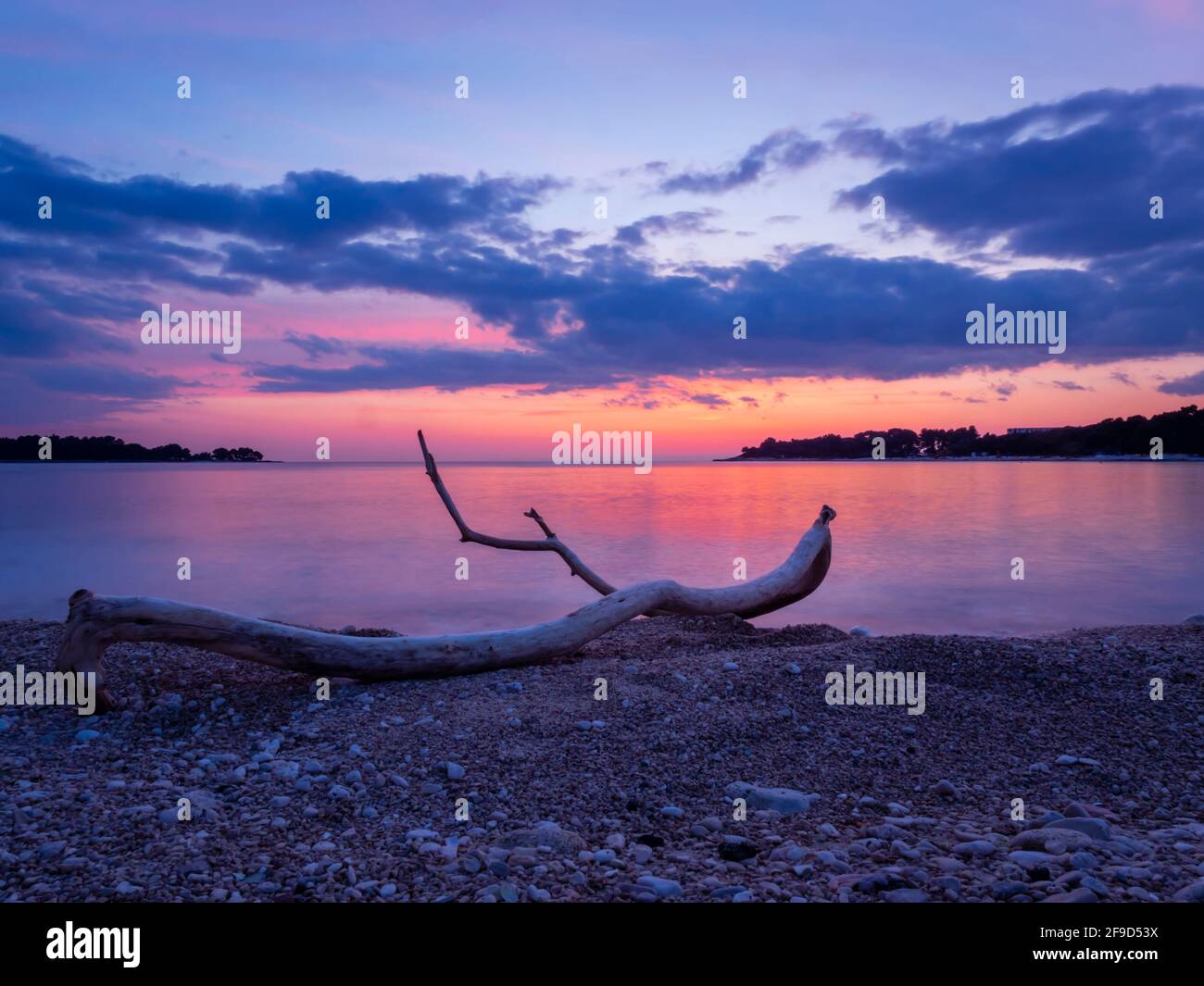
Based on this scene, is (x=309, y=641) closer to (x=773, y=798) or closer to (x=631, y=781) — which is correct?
(x=631, y=781)

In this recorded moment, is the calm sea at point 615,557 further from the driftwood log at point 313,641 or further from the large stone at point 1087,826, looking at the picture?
the large stone at point 1087,826

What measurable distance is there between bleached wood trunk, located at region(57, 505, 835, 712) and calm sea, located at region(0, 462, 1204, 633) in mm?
4632

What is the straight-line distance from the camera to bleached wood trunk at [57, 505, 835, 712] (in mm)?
5055

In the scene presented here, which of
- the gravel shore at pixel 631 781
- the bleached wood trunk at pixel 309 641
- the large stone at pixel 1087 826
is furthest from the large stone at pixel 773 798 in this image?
the bleached wood trunk at pixel 309 641

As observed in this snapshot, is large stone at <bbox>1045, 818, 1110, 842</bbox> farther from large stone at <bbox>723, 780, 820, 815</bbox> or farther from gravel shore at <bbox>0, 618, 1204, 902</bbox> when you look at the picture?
large stone at <bbox>723, 780, 820, 815</bbox>

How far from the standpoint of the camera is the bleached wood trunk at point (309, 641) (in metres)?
5.05

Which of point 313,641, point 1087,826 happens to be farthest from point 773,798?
point 313,641

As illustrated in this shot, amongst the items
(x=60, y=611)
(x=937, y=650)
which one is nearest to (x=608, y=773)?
(x=937, y=650)

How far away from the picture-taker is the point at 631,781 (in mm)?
4051

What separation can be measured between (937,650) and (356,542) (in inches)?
616

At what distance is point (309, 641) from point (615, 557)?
1118 cm
